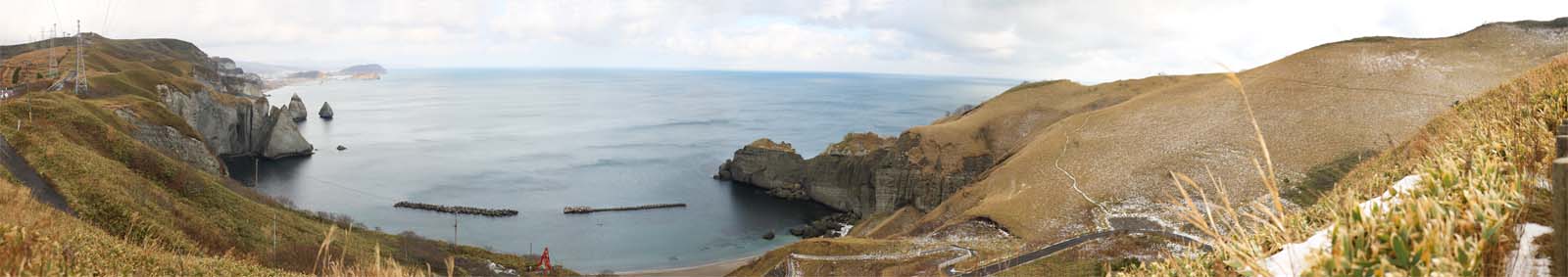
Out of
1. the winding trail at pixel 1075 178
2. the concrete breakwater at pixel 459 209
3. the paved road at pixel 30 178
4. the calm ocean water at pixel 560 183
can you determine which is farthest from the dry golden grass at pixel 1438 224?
the concrete breakwater at pixel 459 209

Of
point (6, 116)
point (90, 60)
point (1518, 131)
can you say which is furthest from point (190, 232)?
point (90, 60)

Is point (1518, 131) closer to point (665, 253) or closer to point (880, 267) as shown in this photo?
point (880, 267)

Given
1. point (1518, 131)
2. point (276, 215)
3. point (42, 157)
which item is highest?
point (1518, 131)

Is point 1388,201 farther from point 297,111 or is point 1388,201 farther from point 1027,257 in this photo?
point 297,111

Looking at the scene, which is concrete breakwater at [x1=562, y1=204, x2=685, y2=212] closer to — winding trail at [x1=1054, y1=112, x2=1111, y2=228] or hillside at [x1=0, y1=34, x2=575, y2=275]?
hillside at [x1=0, y1=34, x2=575, y2=275]

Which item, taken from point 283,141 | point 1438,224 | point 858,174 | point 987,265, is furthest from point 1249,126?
point 283,141

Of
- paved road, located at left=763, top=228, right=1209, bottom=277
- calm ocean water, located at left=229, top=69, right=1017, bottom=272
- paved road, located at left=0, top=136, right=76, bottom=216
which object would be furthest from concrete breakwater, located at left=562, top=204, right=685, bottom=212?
paved road, located at left=0, top=136, right=76, bottom=216
